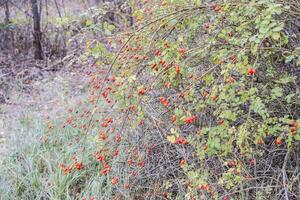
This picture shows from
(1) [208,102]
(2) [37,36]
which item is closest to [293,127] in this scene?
(1) [208,102]

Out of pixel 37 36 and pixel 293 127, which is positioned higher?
pixel 293 127

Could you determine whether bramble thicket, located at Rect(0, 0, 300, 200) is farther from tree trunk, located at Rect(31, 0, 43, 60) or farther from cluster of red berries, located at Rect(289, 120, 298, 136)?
tree trunk, located at Rect(31, 0, 43, 60)

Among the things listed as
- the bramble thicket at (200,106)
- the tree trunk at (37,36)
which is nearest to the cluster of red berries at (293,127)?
the bramble thicket at (200,106)

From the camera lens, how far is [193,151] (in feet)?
9.45

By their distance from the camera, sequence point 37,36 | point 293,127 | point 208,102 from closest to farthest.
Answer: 1. point 293,127
2. point 208,102
3. point 37,36

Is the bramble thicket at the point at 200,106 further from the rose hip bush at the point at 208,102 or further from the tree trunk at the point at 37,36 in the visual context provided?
the tree trunk at the point at 37,36

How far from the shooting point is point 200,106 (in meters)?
2.37

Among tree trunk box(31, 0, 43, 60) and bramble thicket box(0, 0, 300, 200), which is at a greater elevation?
bramble thicket box(0, 0, 300, 200)

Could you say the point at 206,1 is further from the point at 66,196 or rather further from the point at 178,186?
the point at 66,196

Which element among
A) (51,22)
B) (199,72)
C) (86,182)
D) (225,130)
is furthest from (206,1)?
(51,22)

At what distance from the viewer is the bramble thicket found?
7.44 feet

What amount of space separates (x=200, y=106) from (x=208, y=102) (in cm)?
5

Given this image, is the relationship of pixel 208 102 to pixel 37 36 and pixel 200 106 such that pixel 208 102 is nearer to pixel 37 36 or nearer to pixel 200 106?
pixel 200 106

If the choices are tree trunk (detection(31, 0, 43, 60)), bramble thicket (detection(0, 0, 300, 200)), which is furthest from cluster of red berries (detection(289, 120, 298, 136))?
tree trunk (detection(31, 0, 43, 60))
